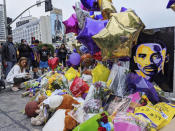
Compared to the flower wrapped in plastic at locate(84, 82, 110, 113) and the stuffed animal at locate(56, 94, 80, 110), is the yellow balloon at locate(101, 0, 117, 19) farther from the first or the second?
the stuffed animal at locate(56, 94, 80, 110)

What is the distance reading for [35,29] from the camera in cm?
6712

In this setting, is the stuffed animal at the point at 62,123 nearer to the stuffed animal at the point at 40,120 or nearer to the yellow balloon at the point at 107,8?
the stuffed animal at the point at 40,120

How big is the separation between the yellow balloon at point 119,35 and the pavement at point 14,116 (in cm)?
127

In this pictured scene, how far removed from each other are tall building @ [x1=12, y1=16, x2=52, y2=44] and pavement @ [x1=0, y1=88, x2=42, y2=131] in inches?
1890

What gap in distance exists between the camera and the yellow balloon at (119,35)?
1.81 metres

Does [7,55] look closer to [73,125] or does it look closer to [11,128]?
[11,128]

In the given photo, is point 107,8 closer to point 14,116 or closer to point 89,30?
point 89,30

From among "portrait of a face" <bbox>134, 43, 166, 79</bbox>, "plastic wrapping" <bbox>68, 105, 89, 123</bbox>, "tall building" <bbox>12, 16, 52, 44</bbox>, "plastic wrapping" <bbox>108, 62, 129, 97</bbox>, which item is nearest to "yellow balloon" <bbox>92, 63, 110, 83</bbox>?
"plastic wrapping" <bbox>108, 62, 129, 97</bbox>

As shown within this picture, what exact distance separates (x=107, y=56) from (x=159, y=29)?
76 cm

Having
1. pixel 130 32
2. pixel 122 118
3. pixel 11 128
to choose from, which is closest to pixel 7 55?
pixel 11 128

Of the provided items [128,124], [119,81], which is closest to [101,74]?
[119,81]

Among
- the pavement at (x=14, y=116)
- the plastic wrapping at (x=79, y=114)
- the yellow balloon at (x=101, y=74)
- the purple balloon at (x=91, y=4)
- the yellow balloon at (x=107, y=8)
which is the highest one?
the purple balloon at (x=91, y=4)

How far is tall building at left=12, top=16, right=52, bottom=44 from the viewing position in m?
50.8

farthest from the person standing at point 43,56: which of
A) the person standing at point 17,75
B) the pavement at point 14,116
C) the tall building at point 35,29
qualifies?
the tall building at point 35,29
